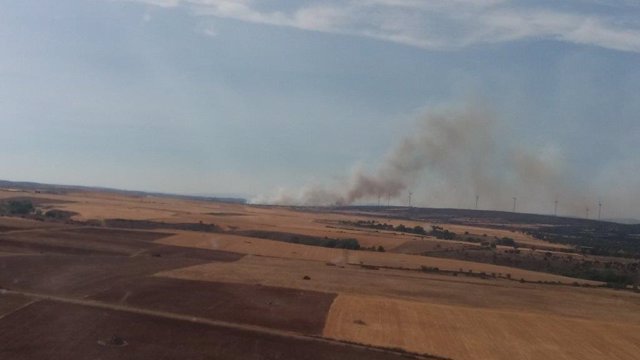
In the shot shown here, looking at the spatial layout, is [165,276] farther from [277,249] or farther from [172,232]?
[172,232]

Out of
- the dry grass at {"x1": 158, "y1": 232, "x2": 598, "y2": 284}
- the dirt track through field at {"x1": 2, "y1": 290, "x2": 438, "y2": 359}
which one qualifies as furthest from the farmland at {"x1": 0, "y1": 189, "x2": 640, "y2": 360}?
the dry grass at {"x1": 158, "y1": 232, "x2": 598, "y2": 284}

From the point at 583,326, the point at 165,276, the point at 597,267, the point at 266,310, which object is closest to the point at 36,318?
the point at 266,310

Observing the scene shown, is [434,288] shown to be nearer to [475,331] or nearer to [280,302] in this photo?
[280,302]

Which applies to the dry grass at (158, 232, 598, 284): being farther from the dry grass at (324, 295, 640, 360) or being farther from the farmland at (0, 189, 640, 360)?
the dry grass at (324, 295, 640, 360)

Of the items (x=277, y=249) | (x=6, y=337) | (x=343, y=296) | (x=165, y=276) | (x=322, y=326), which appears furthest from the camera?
(x=277, y=249)

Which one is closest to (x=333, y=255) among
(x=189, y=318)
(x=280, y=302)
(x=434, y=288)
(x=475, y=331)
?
(x=434, y=288)
